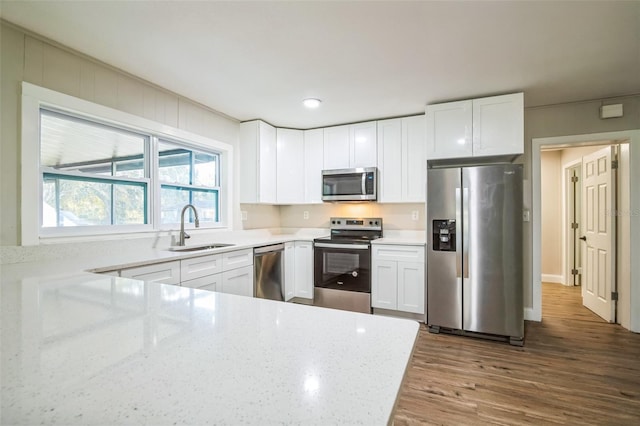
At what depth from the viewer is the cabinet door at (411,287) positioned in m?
3.10

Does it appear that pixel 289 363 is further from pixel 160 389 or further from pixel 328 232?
pixel 328 232

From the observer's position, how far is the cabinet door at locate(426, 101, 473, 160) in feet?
9.64

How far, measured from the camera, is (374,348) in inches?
25.7

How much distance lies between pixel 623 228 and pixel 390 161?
243 centimetres

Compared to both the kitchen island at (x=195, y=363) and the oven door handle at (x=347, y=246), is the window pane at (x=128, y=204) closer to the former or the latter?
the kitchen island at (x=195, y=363)

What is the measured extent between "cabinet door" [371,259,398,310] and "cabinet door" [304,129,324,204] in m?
1.18

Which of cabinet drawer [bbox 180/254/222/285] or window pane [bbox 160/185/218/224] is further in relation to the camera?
window pane [bbox 160/185/218/224]

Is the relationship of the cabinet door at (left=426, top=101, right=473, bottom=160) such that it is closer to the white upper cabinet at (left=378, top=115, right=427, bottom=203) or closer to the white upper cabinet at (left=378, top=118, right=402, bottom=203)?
the white upper cabinet at (left=378, top=115, right=427, bottom=203)

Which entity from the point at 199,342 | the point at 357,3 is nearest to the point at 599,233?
the point at 357,3

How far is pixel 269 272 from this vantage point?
3.25 metres

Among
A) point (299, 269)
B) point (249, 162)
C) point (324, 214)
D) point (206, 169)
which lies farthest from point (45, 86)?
point (324, 214)

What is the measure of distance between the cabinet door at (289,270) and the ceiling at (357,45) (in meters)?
1.70

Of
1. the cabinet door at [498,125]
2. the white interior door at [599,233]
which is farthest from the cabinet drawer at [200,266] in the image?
the white interior door at [599,233]

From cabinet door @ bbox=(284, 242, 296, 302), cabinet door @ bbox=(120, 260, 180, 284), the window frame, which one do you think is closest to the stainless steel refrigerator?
cabinet door @ bbox=(284, 242, 296, 302)
